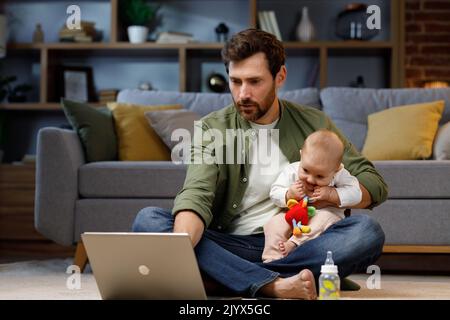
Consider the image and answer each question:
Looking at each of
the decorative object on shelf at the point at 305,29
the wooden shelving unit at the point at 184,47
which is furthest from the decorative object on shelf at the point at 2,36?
the decorative object on shelf at the point at 305,29

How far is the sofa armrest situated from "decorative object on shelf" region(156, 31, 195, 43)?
76.6 inches

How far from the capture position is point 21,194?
4.56m

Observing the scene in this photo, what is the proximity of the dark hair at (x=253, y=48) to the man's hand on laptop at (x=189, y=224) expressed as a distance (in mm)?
462

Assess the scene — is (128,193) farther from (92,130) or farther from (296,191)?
(296,191)

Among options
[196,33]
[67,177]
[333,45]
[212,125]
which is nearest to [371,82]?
[333,45]

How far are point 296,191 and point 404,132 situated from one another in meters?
1.65

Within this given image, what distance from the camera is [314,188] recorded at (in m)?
2.19

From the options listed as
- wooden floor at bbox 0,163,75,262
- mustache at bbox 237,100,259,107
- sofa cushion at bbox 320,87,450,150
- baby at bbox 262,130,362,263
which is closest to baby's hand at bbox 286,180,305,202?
baby at bbox 262,130,362,263

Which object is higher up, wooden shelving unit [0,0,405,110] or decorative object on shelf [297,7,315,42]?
decorative object on shelf [297,7,315,42]

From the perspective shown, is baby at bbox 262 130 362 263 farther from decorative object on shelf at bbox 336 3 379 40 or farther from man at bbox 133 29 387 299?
decorative object on shelf at bbox 336 3 379 40

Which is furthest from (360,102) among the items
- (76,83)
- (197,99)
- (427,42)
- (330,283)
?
(330,283)

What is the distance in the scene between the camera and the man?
2123 mm

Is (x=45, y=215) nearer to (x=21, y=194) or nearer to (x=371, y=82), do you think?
(x=21, y=194)

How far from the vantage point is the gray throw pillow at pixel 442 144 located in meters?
3.53
